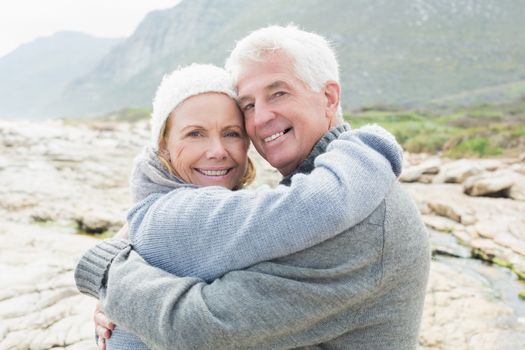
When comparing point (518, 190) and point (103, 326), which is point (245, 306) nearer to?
point (103, 326)

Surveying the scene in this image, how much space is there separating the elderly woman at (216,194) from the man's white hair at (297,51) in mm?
191

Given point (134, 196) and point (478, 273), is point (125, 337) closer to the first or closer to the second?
point (134, 196)

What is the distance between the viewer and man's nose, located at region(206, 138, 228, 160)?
8.11ft

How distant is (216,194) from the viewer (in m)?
1.97

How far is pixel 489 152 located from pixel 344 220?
16036mm

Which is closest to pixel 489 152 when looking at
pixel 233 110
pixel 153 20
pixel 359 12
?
pixel 233 110

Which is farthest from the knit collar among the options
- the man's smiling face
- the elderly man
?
the elderly man

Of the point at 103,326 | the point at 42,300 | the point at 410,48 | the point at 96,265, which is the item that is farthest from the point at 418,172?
the point at 410,48

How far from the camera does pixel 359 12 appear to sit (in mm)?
93062

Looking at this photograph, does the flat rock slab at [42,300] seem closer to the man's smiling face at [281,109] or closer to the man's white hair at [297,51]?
the man's smiling face at [281,109]

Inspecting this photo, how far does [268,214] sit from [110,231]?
6.89m

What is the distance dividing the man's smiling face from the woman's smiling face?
106mm

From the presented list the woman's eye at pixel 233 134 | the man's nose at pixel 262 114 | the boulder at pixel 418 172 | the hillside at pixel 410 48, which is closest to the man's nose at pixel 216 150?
the woman's eye at pixel 233 134

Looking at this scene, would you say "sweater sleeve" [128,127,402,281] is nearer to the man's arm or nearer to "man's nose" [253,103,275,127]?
the man's arm
